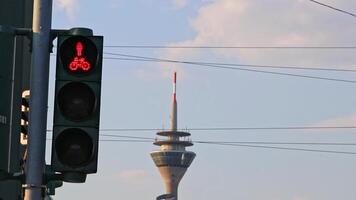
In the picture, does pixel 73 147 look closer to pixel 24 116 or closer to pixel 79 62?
pixel 79 62

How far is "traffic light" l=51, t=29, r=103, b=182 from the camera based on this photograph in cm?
729

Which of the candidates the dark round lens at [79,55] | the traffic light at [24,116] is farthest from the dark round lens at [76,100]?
the traffic light at [24,116]

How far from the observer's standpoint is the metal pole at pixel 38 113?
25.2ft

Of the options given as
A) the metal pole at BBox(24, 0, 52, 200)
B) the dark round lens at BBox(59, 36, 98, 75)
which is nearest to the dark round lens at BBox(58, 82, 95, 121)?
the dark round lens at BBox(59, 36, 98, 75)

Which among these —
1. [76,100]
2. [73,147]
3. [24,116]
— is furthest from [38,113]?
[24,116]

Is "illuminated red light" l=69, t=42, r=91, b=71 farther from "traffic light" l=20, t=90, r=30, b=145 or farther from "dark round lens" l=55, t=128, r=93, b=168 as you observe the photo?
"traffic light" l=20, t=90, r=30, b=145

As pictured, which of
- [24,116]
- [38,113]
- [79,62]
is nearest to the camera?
[79,62]

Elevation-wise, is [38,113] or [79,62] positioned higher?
[79,62]

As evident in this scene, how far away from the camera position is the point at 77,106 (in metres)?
7.38

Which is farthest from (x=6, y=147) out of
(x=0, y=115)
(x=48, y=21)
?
(x=48, y=21)

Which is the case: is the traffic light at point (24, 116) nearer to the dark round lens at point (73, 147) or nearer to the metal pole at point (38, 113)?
the metal pole at point (38, 113)

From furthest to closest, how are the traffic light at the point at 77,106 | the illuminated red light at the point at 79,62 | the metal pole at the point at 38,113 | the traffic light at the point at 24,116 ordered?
the traffic light at the point at 24,116 < the metal pole at the point at 38,113 < the illuminated red light at the point at 79,62 < the traffic light at the point at 77,106

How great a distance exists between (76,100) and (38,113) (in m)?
0.54

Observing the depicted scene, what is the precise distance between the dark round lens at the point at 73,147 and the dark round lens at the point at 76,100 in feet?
0.52
